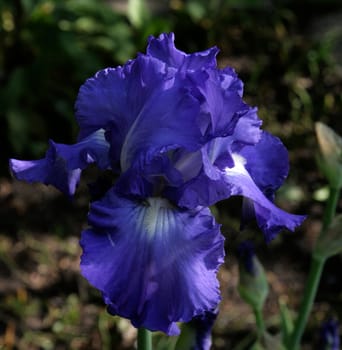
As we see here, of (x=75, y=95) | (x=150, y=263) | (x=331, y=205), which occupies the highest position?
(x=150, y=263)

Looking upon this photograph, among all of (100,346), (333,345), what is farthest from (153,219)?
(100,346)

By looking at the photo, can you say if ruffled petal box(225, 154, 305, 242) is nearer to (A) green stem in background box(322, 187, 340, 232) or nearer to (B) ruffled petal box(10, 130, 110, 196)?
(B) ruffled petal box(10, 130, 110, 196)

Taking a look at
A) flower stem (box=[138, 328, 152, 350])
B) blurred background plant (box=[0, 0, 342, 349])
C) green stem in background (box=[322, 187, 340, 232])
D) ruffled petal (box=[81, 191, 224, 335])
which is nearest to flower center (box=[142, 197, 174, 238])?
ruffled petal (box=[81, 191, 224, 335])

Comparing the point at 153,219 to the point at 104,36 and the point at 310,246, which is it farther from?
the point at 104,36

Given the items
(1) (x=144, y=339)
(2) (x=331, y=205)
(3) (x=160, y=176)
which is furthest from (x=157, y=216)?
(2) (x=331, y=205)

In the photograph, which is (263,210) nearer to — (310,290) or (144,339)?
(144,339)

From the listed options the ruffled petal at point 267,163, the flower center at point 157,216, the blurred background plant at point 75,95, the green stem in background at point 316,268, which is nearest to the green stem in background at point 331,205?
the green stem in background at point 316,268
